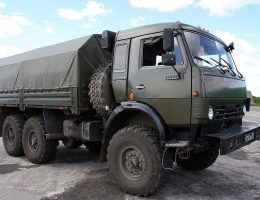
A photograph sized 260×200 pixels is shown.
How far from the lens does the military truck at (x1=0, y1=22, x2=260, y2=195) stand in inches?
221

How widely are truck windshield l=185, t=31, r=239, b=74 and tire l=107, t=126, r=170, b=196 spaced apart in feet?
4.51

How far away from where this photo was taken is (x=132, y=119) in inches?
254

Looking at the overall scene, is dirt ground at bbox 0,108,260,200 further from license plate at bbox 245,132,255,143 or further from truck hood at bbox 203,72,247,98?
truck hood at bbox 203,72,247,98

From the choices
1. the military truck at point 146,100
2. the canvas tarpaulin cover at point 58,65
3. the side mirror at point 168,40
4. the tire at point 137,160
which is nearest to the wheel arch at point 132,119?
the military truck at point 146,100

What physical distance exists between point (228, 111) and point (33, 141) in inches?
184

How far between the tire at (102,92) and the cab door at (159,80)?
0.52 m

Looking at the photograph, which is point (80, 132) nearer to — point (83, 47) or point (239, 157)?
point (83, 47)

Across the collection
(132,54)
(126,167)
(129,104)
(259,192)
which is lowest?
(259,192)

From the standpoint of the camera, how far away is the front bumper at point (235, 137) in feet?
17.7

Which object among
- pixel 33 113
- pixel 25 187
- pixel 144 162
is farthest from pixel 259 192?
pixel 33 113

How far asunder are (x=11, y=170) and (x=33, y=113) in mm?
1721

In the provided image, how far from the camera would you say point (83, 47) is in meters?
7.40

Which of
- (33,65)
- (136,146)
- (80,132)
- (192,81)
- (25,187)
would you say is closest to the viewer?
(192,81)

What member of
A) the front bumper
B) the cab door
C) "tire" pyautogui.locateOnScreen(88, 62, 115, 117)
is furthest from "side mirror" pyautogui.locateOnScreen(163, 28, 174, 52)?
"tire" pyautogui.locateOnScreen(88, 62, 115, 117)
